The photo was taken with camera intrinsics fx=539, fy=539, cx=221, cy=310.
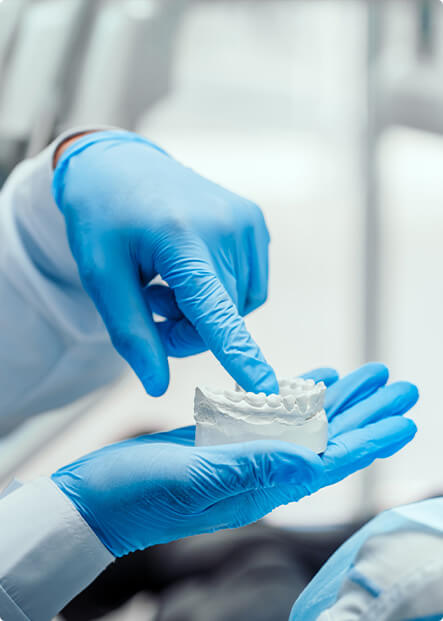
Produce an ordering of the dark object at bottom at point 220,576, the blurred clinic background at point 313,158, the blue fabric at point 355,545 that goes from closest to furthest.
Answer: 1. the blue fabric at point 355,545
2. the dark object at bottom at point 220,576
3. the blurred clinic background at point 313,158

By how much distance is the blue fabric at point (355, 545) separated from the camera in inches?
24.4

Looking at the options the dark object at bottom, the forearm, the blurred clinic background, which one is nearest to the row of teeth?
the forearm

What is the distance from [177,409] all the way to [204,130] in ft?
3.84

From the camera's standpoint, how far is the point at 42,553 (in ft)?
2.45

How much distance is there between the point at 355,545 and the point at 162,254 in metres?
0.53

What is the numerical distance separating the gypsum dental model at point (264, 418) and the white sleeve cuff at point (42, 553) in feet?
0.73

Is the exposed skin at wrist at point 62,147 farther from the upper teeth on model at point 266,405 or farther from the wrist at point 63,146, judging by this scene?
the upper teeth on model at point 266,405

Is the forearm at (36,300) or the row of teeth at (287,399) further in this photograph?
the forearm at (36,300)

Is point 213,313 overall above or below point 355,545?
above

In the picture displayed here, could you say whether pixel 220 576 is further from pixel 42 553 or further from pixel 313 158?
pixel 313 158

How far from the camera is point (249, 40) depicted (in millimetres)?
2264

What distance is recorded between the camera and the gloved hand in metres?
0.67

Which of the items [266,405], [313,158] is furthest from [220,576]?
[313,158]

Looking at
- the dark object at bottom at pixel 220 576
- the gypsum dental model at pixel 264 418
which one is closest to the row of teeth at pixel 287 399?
the gypsum dental model at pixel 264 418
